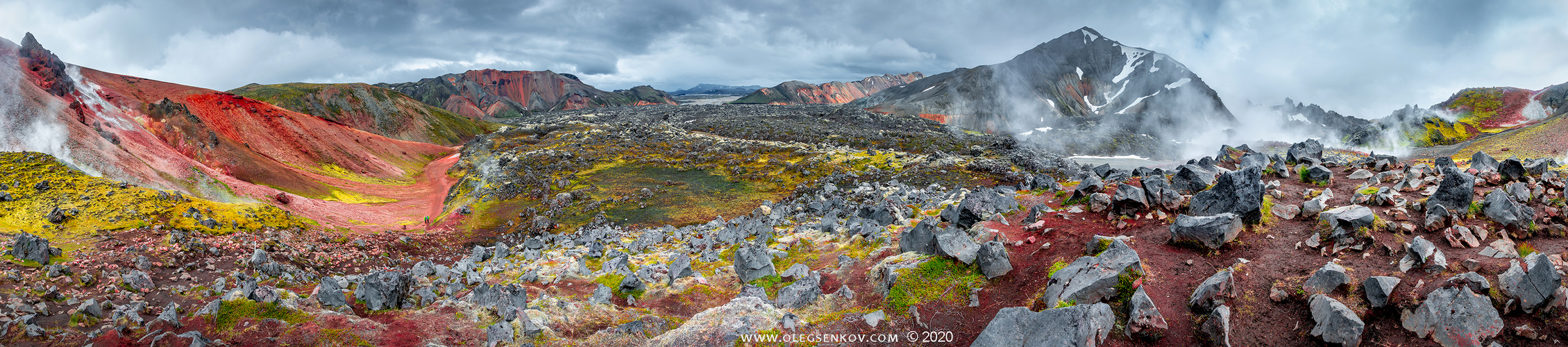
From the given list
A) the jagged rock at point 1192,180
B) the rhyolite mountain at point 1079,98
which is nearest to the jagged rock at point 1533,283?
the jagged rock at point 1192,180

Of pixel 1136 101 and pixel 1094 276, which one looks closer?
pixel 1094 276

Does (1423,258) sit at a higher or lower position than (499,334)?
higher

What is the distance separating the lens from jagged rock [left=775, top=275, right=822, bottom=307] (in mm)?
10719

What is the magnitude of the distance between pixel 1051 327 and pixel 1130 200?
239 inches

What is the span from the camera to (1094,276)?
8.18 meters

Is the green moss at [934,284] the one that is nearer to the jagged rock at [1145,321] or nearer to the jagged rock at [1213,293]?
the jagged rock at [1145,321]

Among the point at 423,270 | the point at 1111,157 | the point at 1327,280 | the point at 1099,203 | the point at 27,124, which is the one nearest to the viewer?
the point at 1327,280

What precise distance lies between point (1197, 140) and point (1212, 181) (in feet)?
296

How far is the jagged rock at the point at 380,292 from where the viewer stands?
10578 millimetres

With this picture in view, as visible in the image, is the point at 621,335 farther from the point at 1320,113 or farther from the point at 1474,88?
the point at 1320,113

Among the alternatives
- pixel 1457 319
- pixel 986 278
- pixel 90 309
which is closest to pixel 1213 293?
pixel 1457 319

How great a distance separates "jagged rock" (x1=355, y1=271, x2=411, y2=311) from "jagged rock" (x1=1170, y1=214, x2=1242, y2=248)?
49.2ft

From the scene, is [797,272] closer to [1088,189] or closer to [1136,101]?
[1088,189]

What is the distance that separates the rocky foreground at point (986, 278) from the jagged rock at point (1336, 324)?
21 mm
